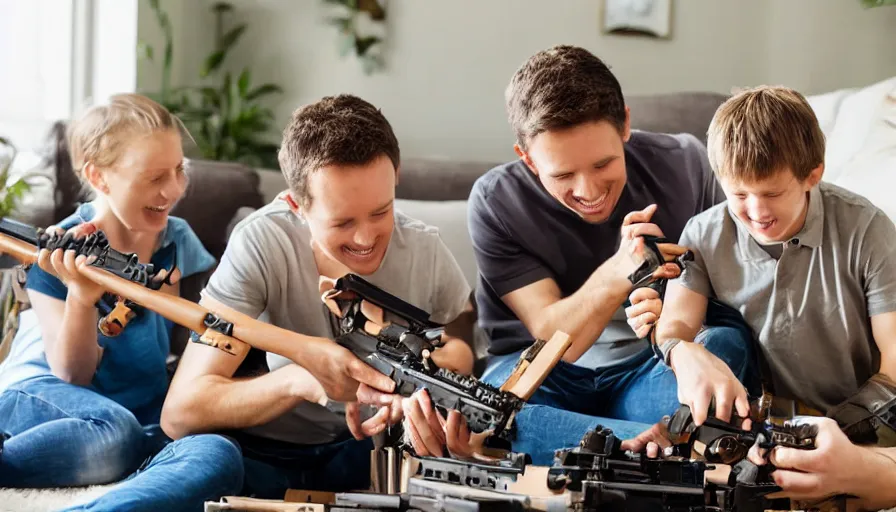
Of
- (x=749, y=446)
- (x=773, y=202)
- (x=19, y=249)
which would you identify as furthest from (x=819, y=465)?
(x=19, y=249)

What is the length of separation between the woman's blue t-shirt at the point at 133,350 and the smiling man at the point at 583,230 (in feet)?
1.32

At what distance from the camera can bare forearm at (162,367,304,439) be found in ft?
4.07

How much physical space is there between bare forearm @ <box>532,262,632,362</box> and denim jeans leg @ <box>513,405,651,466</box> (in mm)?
99

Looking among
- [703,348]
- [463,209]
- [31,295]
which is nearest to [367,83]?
[463,209]

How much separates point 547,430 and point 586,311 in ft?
0.51

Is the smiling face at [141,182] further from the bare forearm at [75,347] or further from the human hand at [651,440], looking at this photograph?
the human hand at [651,440]

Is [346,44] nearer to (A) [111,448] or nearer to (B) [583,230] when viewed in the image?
(B) [583,230]

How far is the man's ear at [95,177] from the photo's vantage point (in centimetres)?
131

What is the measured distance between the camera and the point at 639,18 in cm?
181

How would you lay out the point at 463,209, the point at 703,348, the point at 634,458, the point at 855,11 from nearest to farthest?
the point at 634,458, the point at 703,348, the point at 463,209, the point at 855,11

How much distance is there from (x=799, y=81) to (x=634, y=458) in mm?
916

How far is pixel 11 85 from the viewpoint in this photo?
172cm

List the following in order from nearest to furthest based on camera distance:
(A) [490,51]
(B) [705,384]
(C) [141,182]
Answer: (B) [705,384], (C) [141,182], (A) [490,51]

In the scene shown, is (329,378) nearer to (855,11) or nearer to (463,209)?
(463,209)
